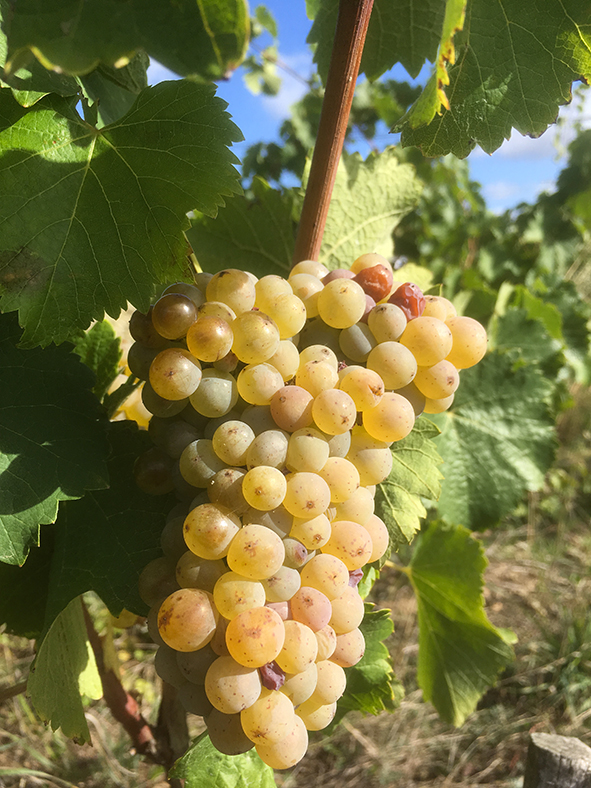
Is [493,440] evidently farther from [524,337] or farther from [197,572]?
[197,572]

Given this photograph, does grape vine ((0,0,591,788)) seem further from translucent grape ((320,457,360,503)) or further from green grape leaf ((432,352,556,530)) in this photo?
green grape leaf ((432,352,556,530))

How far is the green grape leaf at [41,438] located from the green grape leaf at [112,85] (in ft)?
0.96

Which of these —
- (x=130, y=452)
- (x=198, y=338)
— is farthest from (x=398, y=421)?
(x=130, y=452)

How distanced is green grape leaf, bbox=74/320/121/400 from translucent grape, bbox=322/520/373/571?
1.33 ft

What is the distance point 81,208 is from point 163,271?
0.34ft

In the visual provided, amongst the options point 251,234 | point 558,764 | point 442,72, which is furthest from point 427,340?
point 558,764

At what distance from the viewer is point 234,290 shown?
24.1 inches

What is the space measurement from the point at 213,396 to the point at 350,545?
0.66 ft

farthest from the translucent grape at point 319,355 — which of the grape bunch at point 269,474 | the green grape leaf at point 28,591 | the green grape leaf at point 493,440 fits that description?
the green grape leaf at point 493,440

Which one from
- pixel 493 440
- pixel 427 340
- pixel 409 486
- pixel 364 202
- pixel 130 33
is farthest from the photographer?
pixel 493 440

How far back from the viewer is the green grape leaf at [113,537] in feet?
2.27

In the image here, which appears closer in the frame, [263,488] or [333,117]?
[263,488]

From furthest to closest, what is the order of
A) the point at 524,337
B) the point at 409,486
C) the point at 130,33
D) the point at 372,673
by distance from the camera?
the point at 524,337, the point at 372,673, the point at 409,486, the point at 130,33

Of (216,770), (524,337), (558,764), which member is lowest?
(216,770)
